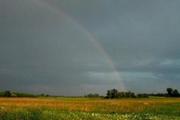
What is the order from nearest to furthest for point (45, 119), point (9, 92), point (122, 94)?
point (45, 119) < point (9, 92) < point (122, 94)

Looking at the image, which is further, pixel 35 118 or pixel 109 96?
pixel 109 96

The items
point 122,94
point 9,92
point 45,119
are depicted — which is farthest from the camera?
point 122,94

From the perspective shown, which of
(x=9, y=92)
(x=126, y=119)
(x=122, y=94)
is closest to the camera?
(x=126, y=119)

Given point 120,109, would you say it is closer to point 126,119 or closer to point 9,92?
point 126,119

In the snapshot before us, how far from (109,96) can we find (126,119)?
99.8 meters

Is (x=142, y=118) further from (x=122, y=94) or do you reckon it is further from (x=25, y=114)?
(x=122, y=94)

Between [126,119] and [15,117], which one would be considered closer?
[15,117]

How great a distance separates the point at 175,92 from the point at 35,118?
114 m

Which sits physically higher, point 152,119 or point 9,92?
point 9,92

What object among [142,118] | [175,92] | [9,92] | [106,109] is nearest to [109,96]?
[175,92]

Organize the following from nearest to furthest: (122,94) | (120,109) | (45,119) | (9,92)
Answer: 1. (45,119)
2. (120,109)
3. (9,92)
4. (122,94)

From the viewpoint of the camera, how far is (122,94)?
141 meters

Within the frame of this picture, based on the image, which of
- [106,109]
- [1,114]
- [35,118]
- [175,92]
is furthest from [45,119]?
[175,92]

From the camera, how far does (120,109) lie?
230 ft
